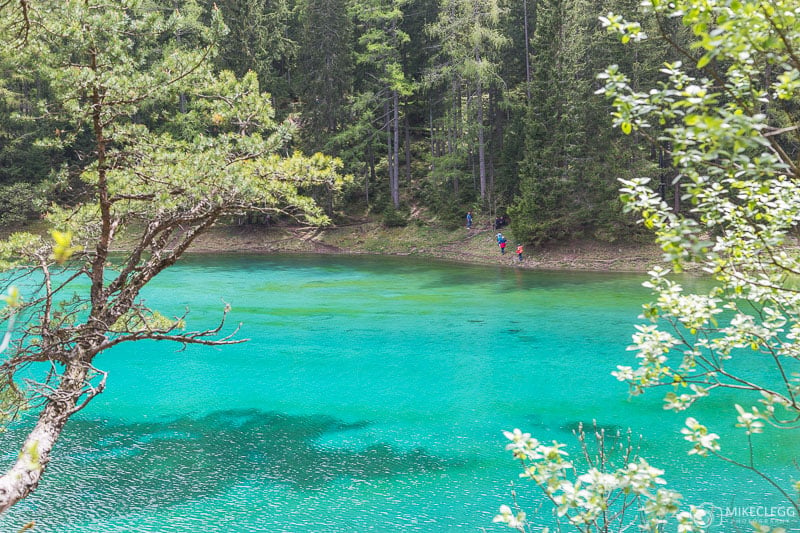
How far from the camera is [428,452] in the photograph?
941 centimetres

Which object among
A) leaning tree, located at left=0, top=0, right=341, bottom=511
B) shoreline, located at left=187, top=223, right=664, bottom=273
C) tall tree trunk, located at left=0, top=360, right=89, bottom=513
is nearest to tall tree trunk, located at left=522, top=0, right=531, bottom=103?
shoreline, located at left=187, top=223, right=664, bottom=273

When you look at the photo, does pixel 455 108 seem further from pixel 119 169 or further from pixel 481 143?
pixel 119 169

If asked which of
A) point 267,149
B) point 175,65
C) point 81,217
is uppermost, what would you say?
point 175,65

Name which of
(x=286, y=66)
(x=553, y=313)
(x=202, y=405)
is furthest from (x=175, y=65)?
(x=286, y=66)

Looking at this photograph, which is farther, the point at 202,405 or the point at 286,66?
the point at 286,66

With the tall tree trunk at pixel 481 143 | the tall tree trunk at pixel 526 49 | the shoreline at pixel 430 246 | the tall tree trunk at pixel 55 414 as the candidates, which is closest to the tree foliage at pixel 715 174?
the tall tree trunk at pixel 55 414

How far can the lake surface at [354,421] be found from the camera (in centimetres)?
780

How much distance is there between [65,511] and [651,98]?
8.20 meters

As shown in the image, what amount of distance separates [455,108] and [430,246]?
810cm

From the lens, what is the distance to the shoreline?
27.2 meters

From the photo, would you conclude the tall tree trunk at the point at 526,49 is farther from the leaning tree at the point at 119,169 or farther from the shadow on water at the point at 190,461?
the leaning tree at the point at 119,169

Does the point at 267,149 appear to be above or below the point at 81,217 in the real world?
above

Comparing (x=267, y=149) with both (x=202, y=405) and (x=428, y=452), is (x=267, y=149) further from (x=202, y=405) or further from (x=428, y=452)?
(x=202, y=405)

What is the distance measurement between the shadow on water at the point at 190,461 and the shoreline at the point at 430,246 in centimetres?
1886
